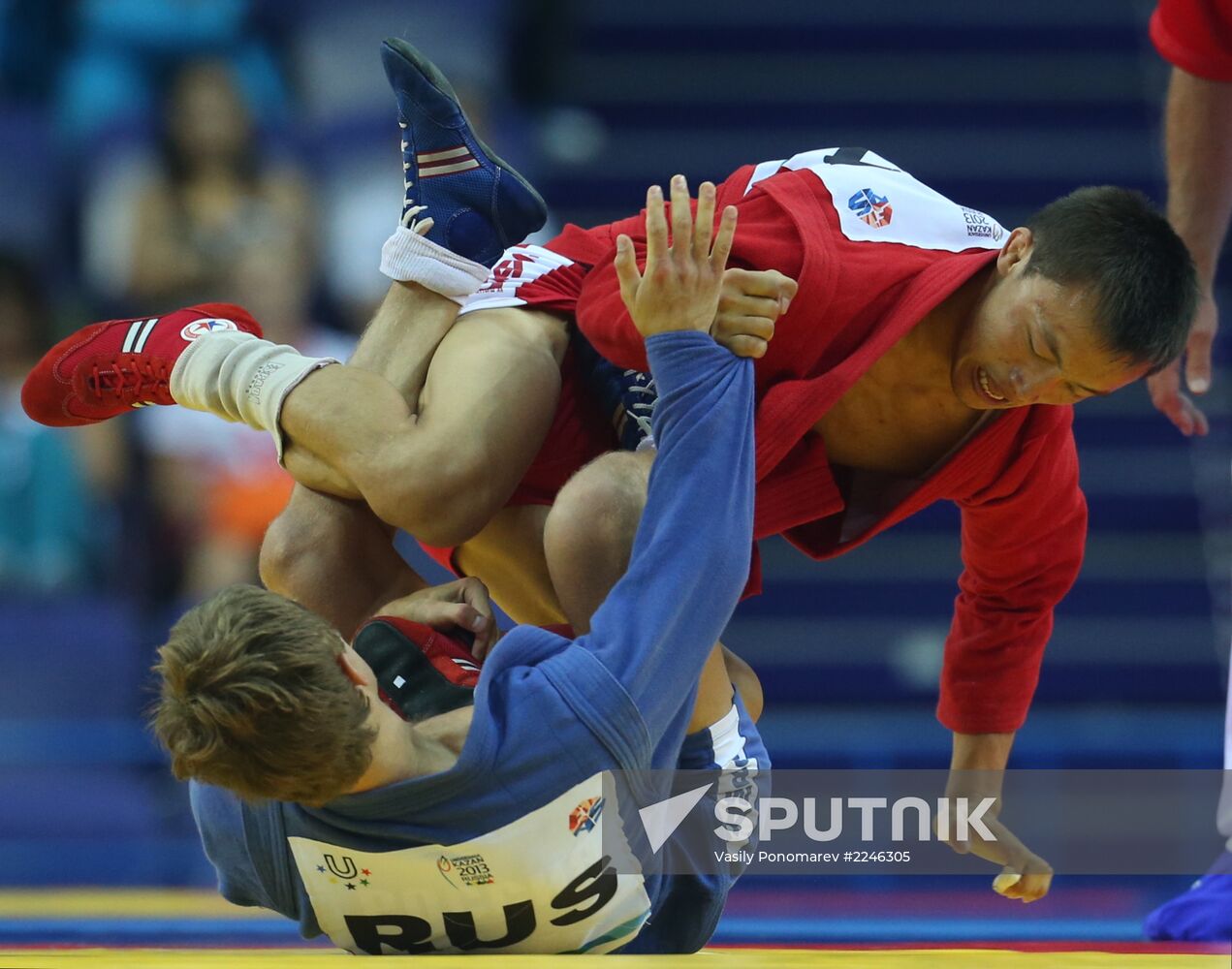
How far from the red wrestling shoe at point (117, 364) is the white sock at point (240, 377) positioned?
0.05 metres

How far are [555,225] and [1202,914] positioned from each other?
397 centimetres

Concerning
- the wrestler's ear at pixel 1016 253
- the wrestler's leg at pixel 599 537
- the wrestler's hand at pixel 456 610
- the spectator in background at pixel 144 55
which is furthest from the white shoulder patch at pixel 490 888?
the spectator in background at pixel 144 55

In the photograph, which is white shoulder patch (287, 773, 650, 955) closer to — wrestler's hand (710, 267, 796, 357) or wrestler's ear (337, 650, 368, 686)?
wrestler's ear (337, 650, 368, 686)

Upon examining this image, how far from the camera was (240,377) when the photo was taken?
94.9 inches

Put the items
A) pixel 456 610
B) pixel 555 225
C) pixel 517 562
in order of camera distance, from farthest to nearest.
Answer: pixel 555 225
pixel 517 562
pixel 456 610

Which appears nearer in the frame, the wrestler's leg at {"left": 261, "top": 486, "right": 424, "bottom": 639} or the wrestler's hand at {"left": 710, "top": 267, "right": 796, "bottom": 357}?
the wrestler's hand at {"left": 710, "top": 267, "right": 796, "bottom": 357}

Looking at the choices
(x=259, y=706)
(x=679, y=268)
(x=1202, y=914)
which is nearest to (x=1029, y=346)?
(x=679, y=268)

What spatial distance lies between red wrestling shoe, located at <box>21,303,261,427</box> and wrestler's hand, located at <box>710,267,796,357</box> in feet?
2.81

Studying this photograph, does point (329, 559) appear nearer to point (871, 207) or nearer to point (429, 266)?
point (429, 266)

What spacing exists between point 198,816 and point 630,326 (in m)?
0.86

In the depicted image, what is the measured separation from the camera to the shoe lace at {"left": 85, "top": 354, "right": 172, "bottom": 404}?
2.51 meters

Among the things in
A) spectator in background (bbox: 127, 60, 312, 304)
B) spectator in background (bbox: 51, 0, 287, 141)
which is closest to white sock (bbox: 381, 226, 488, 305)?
spectator in background (bbox: 127, 60, 312, 304)

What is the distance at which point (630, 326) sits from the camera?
229 centimetres

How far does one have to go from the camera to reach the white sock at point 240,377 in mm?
2389
